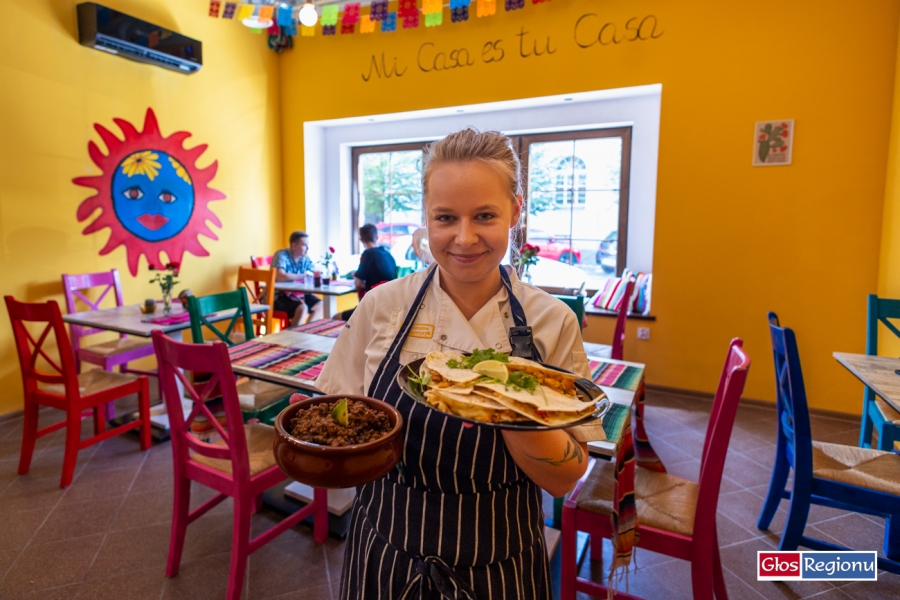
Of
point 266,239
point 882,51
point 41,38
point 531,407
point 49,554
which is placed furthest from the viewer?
point 266,239

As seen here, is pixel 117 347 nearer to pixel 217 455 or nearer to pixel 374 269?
pixel 374 269

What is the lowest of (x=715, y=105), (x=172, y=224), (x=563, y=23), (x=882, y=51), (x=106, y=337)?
(x=106, y=337)

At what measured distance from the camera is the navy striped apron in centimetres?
97

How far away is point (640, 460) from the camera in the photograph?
1863 millimetres

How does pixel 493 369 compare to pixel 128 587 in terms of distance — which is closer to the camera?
pixel 493 369

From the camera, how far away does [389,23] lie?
4.64m

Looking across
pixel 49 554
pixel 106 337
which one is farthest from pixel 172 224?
pixel 49 554

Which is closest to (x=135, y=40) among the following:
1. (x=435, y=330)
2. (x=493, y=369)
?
(x=435, y=330)

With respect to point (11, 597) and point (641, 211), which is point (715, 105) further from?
point (11, 597)

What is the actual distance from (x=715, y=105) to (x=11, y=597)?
190 inches

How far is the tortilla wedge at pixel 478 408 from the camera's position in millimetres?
742

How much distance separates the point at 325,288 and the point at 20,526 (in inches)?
109

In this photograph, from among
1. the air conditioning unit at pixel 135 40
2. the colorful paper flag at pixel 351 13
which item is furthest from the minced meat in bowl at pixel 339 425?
the colorful paper flag at pixel 351 13

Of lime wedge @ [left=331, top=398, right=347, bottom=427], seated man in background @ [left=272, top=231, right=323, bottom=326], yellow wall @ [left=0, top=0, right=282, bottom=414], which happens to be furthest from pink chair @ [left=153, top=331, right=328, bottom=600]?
seated man in background @ [left=272, top=231, right=323, bottom=326]
